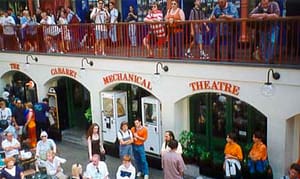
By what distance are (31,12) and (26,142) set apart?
21.5ft

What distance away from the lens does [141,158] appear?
12023 mm

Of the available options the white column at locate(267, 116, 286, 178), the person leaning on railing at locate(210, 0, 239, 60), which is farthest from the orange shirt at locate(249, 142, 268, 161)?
the person leaning on railing at locate(210, 0, 239, 60)

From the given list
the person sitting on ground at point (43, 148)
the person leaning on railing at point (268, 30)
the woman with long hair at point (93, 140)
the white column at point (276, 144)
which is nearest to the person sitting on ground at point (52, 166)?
the person sitting on ground at point (43, 148)

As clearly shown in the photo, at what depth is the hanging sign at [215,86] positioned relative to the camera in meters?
10.9

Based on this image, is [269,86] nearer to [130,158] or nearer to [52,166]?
[130,158]

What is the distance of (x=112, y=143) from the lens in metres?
14.4

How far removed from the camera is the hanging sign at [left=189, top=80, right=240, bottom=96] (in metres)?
10.9

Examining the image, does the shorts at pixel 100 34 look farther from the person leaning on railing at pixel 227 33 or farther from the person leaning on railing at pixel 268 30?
the person leaning on railing at pixel 268 30

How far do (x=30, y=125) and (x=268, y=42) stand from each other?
8.61 m

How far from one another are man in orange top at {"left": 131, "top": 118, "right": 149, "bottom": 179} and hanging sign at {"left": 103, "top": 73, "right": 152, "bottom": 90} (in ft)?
5.00

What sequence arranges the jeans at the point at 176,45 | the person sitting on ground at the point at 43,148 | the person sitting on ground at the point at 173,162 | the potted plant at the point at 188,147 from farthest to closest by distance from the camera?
the potted plant at the point at 188,147, the jeans at the point at 176,45, the person sitting on ground at the point at 43,148, the person sitting on ground at the point at 173,162

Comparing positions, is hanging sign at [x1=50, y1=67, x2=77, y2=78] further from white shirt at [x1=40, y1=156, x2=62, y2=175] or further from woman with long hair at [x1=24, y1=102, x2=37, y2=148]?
white shirt at [x1=40, y1=156, x2=62, y2=175]

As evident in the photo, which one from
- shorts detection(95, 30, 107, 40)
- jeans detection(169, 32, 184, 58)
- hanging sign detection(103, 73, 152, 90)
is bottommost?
hanging sign detection(103, 73, 152, 90)

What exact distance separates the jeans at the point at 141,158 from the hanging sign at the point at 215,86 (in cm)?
226
